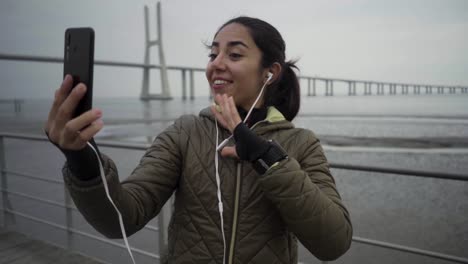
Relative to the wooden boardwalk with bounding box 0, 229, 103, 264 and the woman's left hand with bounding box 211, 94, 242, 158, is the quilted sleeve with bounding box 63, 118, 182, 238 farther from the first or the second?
the wooden boardwalk with bounding box 0, 229, 103, 264

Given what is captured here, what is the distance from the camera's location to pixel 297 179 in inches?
31.9

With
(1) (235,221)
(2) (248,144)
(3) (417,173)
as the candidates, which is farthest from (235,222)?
(3) (417,173)

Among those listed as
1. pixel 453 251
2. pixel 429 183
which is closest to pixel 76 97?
pixel 453 251

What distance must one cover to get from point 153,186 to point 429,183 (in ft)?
15.6

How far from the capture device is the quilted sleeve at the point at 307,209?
2.65 ft

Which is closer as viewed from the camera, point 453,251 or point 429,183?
point 453,251

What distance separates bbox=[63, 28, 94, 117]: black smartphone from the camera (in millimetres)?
644

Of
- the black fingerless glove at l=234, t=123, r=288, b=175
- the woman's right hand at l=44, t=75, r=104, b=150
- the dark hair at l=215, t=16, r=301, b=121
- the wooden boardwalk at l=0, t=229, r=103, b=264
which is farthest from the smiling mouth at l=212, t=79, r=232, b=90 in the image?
the wooden boardwalk at l=0, t=229, r=103, b=264

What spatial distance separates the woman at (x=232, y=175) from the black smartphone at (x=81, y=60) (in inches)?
0.6

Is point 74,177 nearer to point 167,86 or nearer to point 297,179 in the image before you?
point 297,179

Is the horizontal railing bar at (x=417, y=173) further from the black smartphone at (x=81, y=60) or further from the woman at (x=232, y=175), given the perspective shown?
the black smartphone at (x=81, y=60)

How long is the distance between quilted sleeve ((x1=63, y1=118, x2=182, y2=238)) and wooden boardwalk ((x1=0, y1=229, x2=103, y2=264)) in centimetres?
152

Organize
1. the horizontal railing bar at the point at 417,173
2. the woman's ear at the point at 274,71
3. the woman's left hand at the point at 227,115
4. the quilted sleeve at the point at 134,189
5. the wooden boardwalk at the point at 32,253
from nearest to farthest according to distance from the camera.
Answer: the quilted sleeve at the point at 134,189
the woman's left hand at the point at 227,115
the woman's ear at the point at 274,71
the horizontal railing bar at the point at 417,173
the wooden boardwalk at the point at 32,253

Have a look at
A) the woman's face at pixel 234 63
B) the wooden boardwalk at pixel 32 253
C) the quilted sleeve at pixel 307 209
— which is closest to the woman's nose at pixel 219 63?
the woman's face at pixel 234 63
